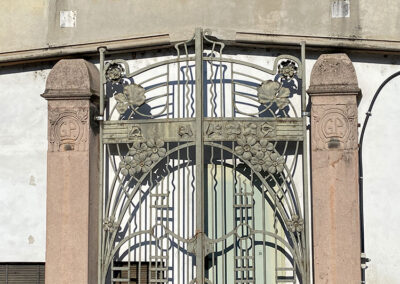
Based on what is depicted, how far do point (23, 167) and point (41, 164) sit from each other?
0.21 metres

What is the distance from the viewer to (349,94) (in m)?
7.56

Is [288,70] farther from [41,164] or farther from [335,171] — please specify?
[41,164]

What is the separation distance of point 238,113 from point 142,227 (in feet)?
5.03

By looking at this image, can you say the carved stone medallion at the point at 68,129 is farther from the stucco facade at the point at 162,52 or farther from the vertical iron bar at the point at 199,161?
the vertical iron bar at the point at 199,161

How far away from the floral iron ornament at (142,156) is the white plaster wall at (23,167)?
1031 millimetres

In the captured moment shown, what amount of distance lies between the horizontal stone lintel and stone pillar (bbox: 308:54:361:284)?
0.27 meters

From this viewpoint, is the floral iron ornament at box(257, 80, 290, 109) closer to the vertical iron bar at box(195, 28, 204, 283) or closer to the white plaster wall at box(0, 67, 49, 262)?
the vertical iron bar at box(195, 28, 204, 283)

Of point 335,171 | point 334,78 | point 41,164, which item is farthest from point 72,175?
point 334,78

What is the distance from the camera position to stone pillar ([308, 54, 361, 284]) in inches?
291

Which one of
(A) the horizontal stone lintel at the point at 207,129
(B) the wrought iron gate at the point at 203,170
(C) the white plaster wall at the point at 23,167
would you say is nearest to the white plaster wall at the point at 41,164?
(C) the white plaster wall at the point at 23,167

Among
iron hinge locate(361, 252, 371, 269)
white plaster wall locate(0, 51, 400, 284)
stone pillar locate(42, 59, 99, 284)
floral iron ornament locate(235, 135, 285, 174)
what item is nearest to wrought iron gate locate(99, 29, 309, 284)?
floral iron ornament locate(235, 135, 285, 174)

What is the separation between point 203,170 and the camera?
7801 mm

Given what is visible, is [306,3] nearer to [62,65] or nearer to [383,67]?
[383,67]

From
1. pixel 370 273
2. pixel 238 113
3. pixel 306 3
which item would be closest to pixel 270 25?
pixel 306 3
